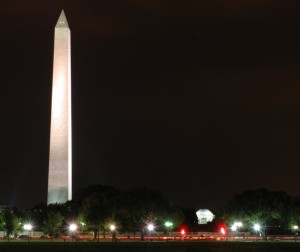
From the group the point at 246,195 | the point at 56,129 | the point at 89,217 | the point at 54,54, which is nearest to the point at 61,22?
the point at 54,54

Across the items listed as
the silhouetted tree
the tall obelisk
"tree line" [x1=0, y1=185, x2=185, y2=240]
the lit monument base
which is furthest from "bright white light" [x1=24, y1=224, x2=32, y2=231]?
the tall obelisk

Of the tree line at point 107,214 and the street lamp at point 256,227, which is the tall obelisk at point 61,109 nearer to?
the tree line at point 107,214

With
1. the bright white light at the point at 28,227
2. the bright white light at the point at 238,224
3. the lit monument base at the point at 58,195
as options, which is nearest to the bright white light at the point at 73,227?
the lit monument base at the point at 58,195

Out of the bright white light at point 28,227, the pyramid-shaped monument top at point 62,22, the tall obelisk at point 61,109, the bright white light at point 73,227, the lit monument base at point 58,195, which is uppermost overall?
the pyramid-shaped monument top at point 62,22

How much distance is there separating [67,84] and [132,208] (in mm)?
19498

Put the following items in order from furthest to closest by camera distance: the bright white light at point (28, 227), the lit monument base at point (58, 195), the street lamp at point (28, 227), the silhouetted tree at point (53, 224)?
the street lamp at point (28, 227), the bright white light at point (28, 227), the lit monument base at point (58, 195), the silhouetted tree at point (53, 224)

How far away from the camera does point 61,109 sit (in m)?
118

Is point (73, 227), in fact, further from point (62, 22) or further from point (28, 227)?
point (62, 22)

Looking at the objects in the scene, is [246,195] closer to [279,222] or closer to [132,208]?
[279,222]

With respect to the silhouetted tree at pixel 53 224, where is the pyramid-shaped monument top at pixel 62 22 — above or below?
above

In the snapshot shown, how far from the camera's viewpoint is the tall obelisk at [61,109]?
116875mm

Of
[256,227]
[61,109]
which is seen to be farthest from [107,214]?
[256,227]

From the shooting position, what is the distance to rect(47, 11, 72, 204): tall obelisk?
383ft

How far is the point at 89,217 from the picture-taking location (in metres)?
119
